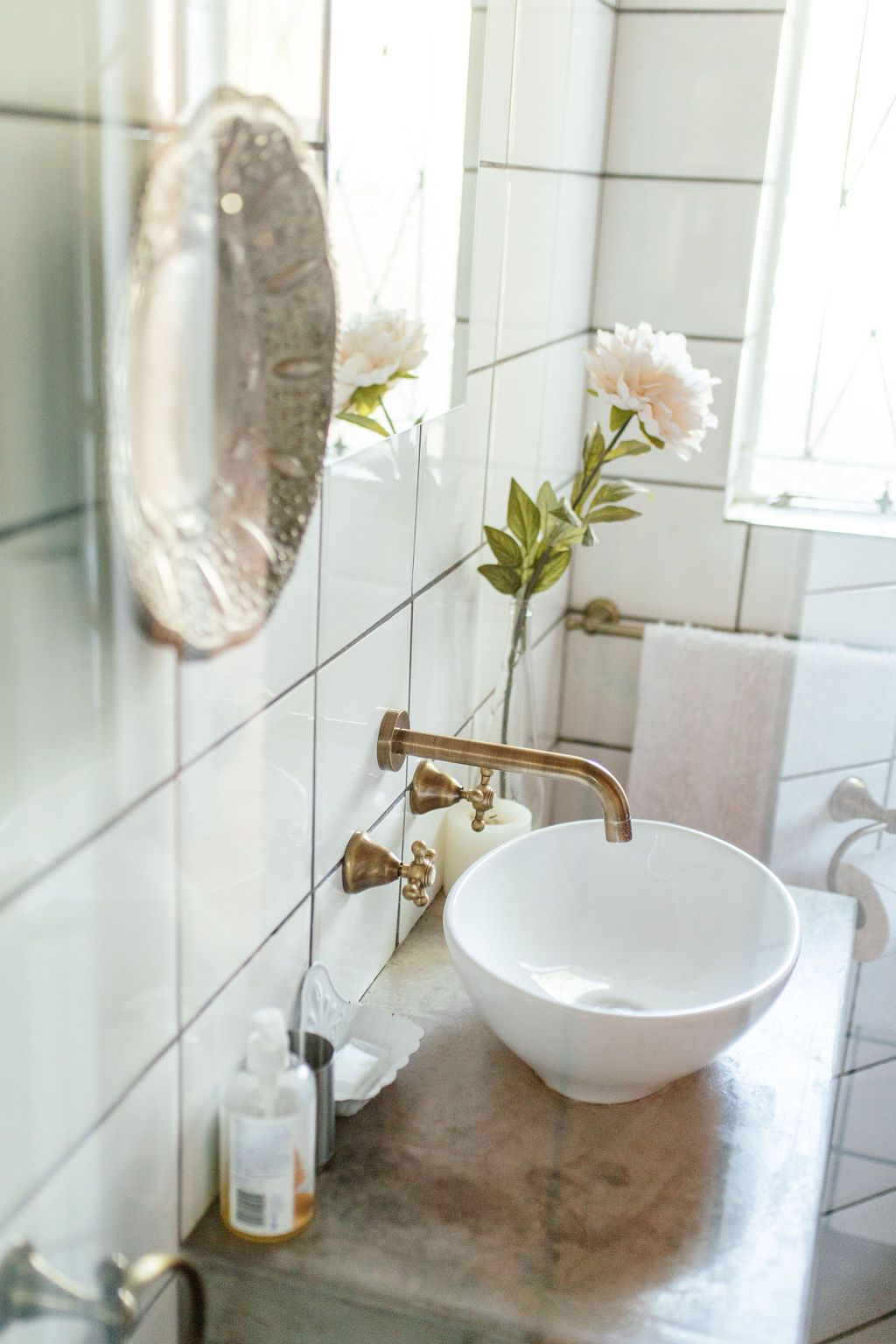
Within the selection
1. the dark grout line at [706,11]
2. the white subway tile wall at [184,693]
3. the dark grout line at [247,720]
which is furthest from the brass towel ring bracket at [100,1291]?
the dark grout line at [706,11]

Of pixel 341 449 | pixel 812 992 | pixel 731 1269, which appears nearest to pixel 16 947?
pixel 341 449

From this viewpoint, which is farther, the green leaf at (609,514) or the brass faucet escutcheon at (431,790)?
the green leaf at (609,514)

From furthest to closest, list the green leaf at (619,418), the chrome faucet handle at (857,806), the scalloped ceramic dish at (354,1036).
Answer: the chrome faucet handle at (857,806) → the green leaf at (619,418) → the scalloped ceramic dish at (354,1036)

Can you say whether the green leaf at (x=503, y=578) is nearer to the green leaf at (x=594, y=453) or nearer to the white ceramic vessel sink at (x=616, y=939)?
the green leaf at (x=594, y=453)

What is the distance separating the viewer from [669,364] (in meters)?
1.24

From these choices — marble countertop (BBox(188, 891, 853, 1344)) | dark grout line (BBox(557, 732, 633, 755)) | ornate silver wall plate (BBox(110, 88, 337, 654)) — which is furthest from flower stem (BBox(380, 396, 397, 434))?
dark grout line (BBox(557, 732, 633, 755))

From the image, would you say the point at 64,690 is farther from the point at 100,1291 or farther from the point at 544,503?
the point at 544,503

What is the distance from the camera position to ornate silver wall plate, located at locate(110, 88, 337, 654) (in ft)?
1.93

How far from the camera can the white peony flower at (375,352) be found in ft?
2.85

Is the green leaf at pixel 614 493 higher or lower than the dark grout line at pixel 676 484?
higher

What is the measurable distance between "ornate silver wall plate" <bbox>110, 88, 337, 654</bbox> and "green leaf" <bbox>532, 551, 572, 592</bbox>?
563 mm

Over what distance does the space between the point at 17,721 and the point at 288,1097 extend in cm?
40

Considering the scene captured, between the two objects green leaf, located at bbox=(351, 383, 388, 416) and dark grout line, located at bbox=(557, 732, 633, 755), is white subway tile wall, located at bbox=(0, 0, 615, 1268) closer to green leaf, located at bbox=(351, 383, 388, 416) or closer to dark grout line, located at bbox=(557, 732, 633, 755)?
green leaf, located at bbox=(351, 383, 388, 416)

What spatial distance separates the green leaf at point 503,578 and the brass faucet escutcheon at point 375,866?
34 cm
